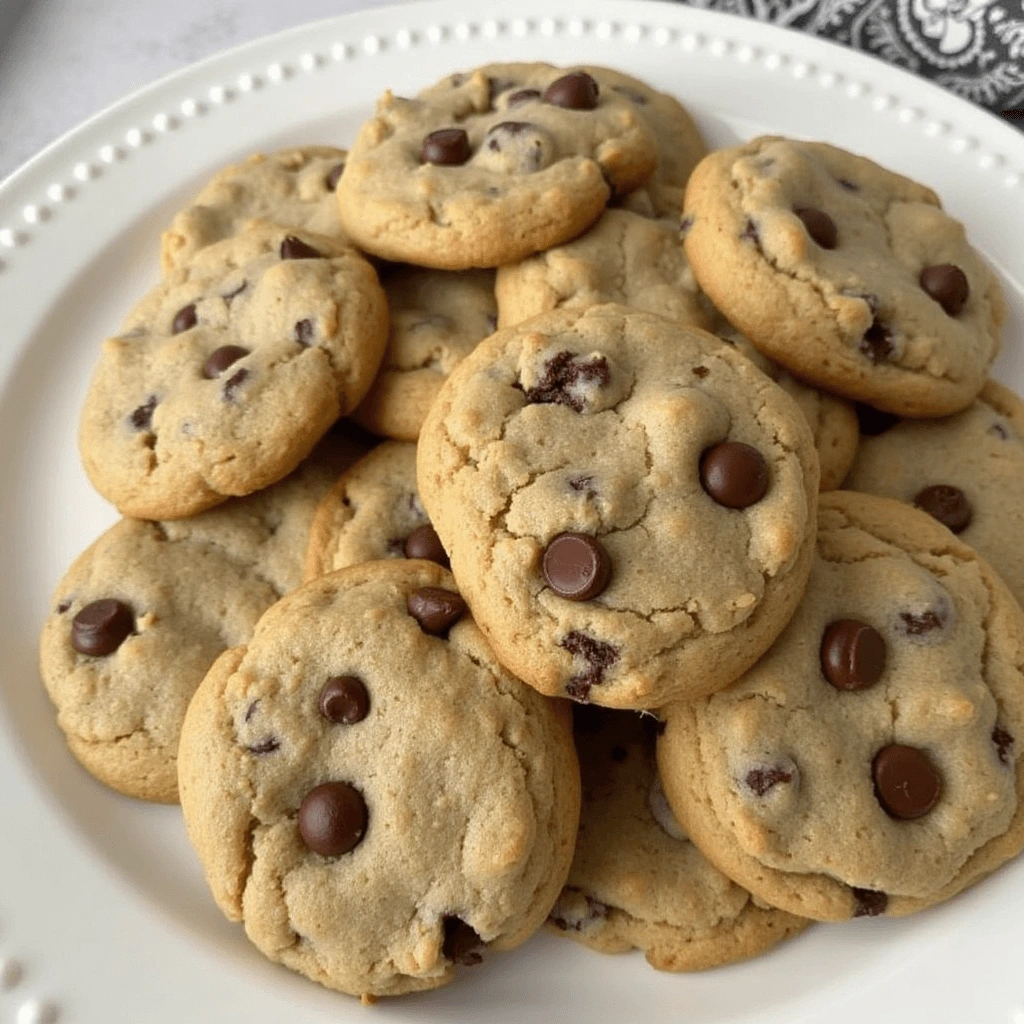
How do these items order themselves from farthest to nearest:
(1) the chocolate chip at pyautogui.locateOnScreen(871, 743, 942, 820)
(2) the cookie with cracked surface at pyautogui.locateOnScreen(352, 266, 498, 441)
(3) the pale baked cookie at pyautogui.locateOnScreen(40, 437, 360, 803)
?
1. (2) the cookie with cracked surface at pyautogui.locateOnScreen(352, 266, 498, 441)
2. (3) the pale baked cookie at pyautogui.locateOnScreen(40, 437, 360, 803)
3. (1) the chocolate chip at pyautogui.locateOnScreen(871, 743, 942, 820)

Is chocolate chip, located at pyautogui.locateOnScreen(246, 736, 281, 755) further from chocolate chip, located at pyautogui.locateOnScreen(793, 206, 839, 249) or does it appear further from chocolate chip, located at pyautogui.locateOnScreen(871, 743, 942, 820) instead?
chocolate chip, located at pyautogui.locateOnScreen(793, 206, 839, 249)

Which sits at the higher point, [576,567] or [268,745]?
[576,567]

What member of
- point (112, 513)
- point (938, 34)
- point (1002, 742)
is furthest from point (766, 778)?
point (938, 34)

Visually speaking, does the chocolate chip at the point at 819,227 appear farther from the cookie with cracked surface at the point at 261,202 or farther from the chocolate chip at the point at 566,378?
the cookie with cracked surface at the point at 261,202

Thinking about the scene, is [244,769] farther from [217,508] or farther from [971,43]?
[971,43]

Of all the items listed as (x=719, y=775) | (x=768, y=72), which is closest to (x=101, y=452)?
(x=719, y=775)

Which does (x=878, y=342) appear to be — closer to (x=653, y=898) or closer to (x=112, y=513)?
(x=653, y=898)

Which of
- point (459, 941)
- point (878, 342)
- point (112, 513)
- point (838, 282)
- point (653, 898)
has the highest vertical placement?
point (838, 282)

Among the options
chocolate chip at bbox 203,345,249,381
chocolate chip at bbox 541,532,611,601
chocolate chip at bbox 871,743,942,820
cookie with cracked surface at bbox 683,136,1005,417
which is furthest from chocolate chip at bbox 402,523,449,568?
chocolate chip at bbox 871,743,942,820
